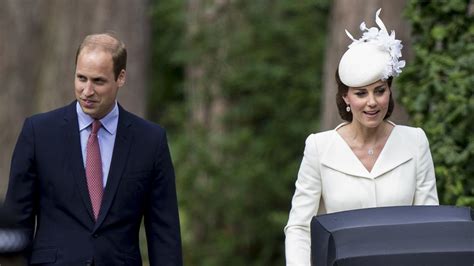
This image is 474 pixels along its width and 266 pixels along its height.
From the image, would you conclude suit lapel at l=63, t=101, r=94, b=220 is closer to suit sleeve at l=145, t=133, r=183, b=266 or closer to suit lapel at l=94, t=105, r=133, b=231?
suit lapel at l=94, t=105, r=133, b=231

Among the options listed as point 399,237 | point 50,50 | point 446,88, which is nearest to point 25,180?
point 399,237

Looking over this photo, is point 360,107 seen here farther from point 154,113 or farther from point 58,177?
point 154,113

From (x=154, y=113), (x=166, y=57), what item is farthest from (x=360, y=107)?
(x=154, y=113)

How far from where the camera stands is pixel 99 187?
18.6ft

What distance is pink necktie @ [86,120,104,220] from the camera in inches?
222

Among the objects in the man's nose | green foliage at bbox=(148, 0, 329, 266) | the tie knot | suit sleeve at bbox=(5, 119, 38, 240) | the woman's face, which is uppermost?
the man's nose

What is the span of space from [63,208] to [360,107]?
1274 millimetres

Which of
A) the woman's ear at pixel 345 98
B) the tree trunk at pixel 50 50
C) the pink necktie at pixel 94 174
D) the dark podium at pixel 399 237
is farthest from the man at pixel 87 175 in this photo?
the tree trunk at pixel 50 50

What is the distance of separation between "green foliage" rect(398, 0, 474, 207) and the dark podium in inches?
83.4

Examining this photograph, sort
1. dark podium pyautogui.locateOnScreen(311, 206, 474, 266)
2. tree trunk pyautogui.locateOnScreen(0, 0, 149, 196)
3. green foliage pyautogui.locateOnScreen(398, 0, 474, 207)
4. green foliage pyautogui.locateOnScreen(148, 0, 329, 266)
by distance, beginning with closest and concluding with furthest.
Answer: dark podium pyautogui.locateOnScreen(311, 206, 474, 266) → green foliage pyautogui.locateOnScreen(398, 0, 474, 207) → tree trunk pyautogui.locateOnScreen(0, 0, 149, 196) → green foliage pyautogui.locateOnScreen(148, 0, 329, 266)

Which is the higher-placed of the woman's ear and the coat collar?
the woman's ear

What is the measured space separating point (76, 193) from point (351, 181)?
3.67 ft

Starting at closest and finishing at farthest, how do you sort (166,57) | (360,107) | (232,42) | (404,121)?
(360,107) → (404,121) → (232,42) → (166,57)

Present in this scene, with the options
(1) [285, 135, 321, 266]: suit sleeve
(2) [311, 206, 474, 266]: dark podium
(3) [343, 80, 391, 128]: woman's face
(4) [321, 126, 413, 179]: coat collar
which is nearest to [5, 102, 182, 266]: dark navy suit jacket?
(1) [285, 135, 321, 266]: suit sleeve
